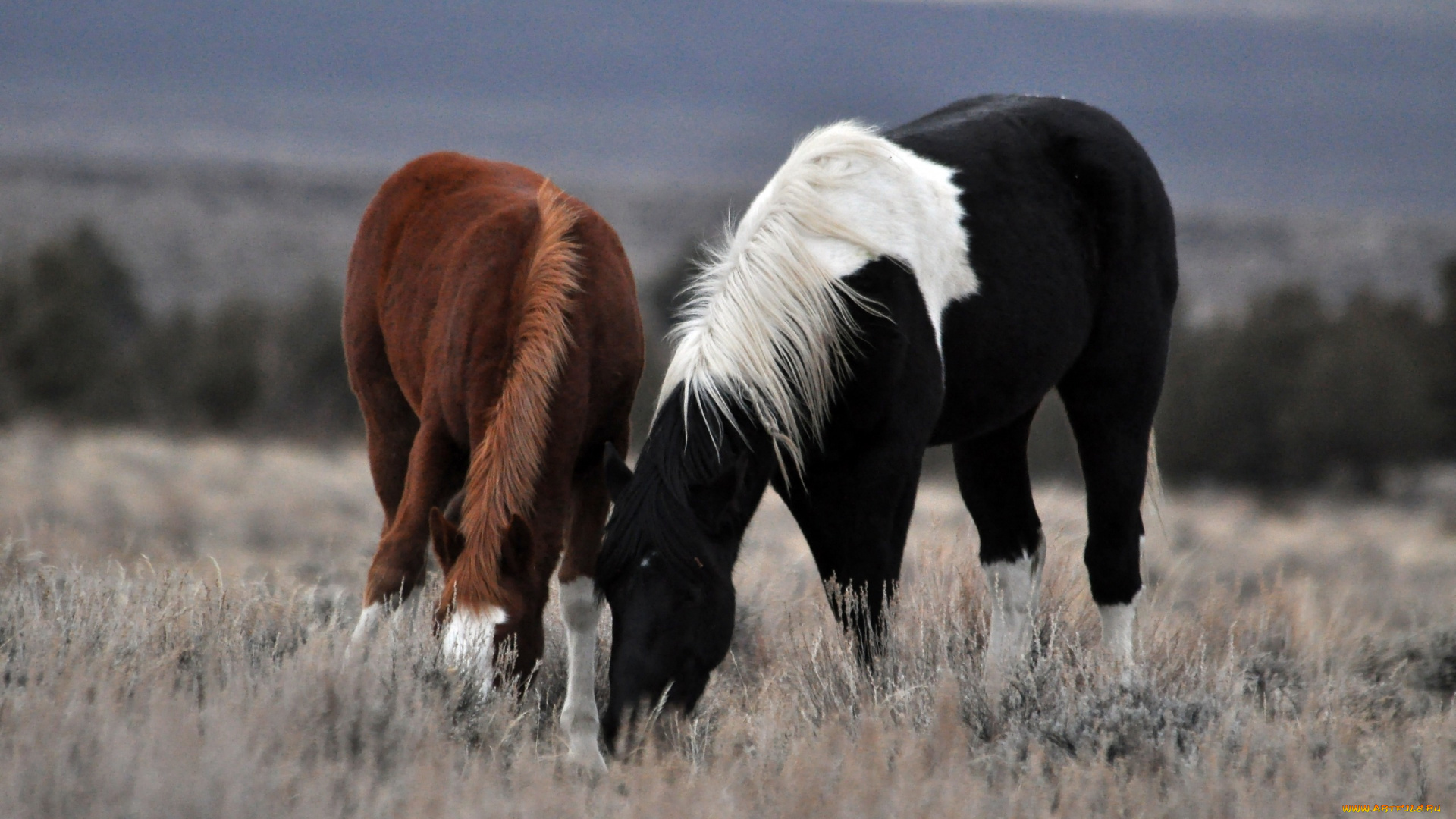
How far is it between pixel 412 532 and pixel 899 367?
67.0 inches

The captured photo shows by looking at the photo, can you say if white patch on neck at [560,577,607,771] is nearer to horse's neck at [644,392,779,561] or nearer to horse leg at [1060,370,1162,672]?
horse's neck at [644,392,779,561]

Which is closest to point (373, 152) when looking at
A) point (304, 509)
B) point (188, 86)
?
point (188, 86)

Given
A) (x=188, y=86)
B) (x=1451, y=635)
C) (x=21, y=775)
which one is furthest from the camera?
(x=188, y=86)

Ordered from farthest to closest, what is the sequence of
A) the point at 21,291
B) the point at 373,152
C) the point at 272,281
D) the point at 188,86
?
the point at 188,86
the point at 373,152
the point at 272,281
the point at 21,291

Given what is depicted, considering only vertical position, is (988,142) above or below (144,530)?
above

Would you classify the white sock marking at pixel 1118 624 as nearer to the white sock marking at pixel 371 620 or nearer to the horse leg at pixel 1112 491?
the horse leg at pixel 1112 491

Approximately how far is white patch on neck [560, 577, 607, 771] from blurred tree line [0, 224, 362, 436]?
25.2m

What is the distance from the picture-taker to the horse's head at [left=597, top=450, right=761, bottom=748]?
11.2 ft

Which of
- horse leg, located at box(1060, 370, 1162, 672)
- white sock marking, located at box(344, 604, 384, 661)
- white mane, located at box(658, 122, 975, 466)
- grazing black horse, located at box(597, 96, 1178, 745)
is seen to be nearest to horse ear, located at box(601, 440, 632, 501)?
grazing black horse, located at box(597, 96, 1178, 745)

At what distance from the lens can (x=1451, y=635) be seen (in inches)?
215

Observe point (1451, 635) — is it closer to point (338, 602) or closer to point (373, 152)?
point (338, 602)

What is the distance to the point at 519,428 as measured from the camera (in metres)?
3.85

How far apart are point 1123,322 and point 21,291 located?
3105 cm

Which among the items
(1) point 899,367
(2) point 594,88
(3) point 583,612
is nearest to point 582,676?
(3) point 583,612
